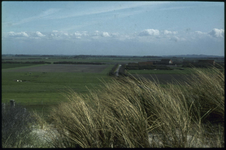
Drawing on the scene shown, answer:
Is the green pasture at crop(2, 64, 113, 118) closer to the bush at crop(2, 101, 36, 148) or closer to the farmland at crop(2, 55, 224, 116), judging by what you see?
the farmland at crop(2, 55, 224, 116)

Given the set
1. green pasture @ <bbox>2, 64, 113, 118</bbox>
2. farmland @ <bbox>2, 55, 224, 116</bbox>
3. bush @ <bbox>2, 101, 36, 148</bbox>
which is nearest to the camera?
bush @ <bbox>2, 101, 36, 148</bbox>

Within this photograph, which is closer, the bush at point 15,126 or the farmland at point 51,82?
the bush at point 15,126

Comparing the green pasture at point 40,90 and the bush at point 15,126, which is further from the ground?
the bush at point 15,126

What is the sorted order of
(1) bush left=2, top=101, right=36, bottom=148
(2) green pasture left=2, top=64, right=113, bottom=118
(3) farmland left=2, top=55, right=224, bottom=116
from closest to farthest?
(1) bush left=2, top=101, right=36, bottom=148 < (3) farmland left=2, top=55, right=224, bottom=116 < (2) green pasture left=2, top=64, right=113, bottom=118

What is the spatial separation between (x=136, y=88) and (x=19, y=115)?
10.2ft

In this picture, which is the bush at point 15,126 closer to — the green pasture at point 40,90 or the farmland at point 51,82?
the farmland at point 51,82

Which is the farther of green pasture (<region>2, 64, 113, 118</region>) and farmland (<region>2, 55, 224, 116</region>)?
green pasture (<region>2, 64, 113, 118</region>)

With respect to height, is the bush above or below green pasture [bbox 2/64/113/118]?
above

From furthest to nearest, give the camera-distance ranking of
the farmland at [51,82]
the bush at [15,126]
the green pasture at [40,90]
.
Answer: the green pasture at [40,90]
the farmland at [51,82]
the bush at [15,126]

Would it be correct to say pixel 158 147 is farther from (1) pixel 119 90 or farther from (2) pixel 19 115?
(2) pixel 19 115

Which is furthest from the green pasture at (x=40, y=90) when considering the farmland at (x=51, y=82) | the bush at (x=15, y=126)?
Answer: the bush at (x=15, y=126)

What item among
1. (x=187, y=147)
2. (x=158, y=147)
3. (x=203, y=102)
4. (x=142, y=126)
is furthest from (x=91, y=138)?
(x=203, y=102)

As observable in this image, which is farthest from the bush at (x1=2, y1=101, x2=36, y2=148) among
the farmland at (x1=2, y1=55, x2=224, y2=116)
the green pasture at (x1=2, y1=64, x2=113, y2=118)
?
the green pasture at (x1=2, y1=64, x2=113, y2=118)

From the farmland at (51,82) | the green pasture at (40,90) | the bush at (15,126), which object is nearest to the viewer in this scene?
the bush at (15,126)
